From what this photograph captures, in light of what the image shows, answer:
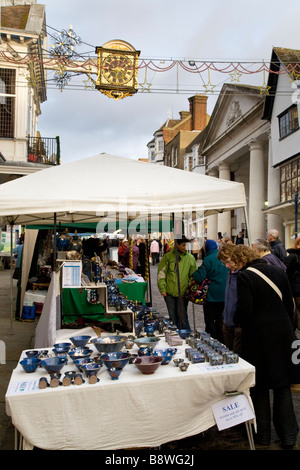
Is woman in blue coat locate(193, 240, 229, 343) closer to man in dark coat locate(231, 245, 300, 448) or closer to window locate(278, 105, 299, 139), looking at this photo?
man in dark coat locate(231, 245, 300, 448)

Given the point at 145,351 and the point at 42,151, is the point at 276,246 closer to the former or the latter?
the point at 145,351

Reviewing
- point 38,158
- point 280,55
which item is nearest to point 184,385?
point 38,158

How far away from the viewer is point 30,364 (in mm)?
3107

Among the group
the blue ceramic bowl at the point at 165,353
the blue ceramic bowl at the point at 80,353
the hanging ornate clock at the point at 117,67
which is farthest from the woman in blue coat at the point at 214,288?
the hanging ornate clock at the point at 117,67

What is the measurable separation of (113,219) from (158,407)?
20.8 ft

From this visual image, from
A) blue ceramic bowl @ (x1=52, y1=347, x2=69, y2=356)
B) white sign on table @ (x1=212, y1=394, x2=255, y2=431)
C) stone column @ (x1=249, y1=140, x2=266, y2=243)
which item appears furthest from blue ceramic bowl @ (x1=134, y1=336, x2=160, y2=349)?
stone column @ (x1=249, y1=140, x2=266, y2=243)

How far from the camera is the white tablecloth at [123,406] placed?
107 inches

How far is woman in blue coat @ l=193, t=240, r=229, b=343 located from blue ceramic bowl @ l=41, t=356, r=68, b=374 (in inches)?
114

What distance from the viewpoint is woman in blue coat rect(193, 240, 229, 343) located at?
5633 millimetres

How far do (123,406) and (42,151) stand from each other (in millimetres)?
17242

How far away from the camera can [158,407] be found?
2.96 m

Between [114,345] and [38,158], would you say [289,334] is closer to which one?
[114,345]

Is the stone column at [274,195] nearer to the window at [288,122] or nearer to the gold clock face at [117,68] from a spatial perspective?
the window at [288,122]

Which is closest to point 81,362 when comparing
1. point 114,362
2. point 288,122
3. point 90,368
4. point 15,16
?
point 90,368
